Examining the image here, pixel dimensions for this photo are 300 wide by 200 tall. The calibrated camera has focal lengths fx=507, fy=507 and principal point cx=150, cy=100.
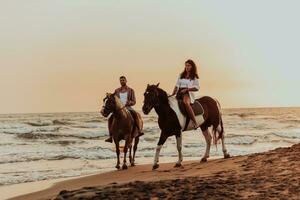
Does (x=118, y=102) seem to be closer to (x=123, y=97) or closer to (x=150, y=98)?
(x=123, y=97)

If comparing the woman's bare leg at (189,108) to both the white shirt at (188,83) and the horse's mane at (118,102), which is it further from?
the horse's mane at (118,102)

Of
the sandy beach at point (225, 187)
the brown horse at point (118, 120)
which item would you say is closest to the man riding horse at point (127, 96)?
the brown horse at point (118, 120)

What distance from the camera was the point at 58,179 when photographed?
13633mm

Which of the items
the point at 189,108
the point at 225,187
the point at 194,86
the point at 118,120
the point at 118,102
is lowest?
the point at 225,187

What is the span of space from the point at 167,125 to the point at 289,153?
341 cm

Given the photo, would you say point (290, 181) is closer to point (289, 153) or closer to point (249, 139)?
point (289, 153)

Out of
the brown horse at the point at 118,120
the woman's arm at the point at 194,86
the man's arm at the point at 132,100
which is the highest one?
the woman's arm at the point at 194,86

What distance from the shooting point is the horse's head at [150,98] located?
42.5 ft

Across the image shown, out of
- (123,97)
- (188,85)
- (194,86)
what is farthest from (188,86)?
(123,97)

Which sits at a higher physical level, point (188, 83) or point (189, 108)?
point (188, 83)

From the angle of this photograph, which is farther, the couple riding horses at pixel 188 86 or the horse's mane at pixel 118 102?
the horse's mane at pixel 118 102

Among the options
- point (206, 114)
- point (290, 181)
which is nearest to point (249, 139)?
point (206, 114)

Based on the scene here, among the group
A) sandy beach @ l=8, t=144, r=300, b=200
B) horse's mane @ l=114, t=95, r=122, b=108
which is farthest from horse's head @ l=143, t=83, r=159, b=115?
sandy beach @ l=8, t=144, r=300, b=200

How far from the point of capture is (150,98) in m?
13.0
